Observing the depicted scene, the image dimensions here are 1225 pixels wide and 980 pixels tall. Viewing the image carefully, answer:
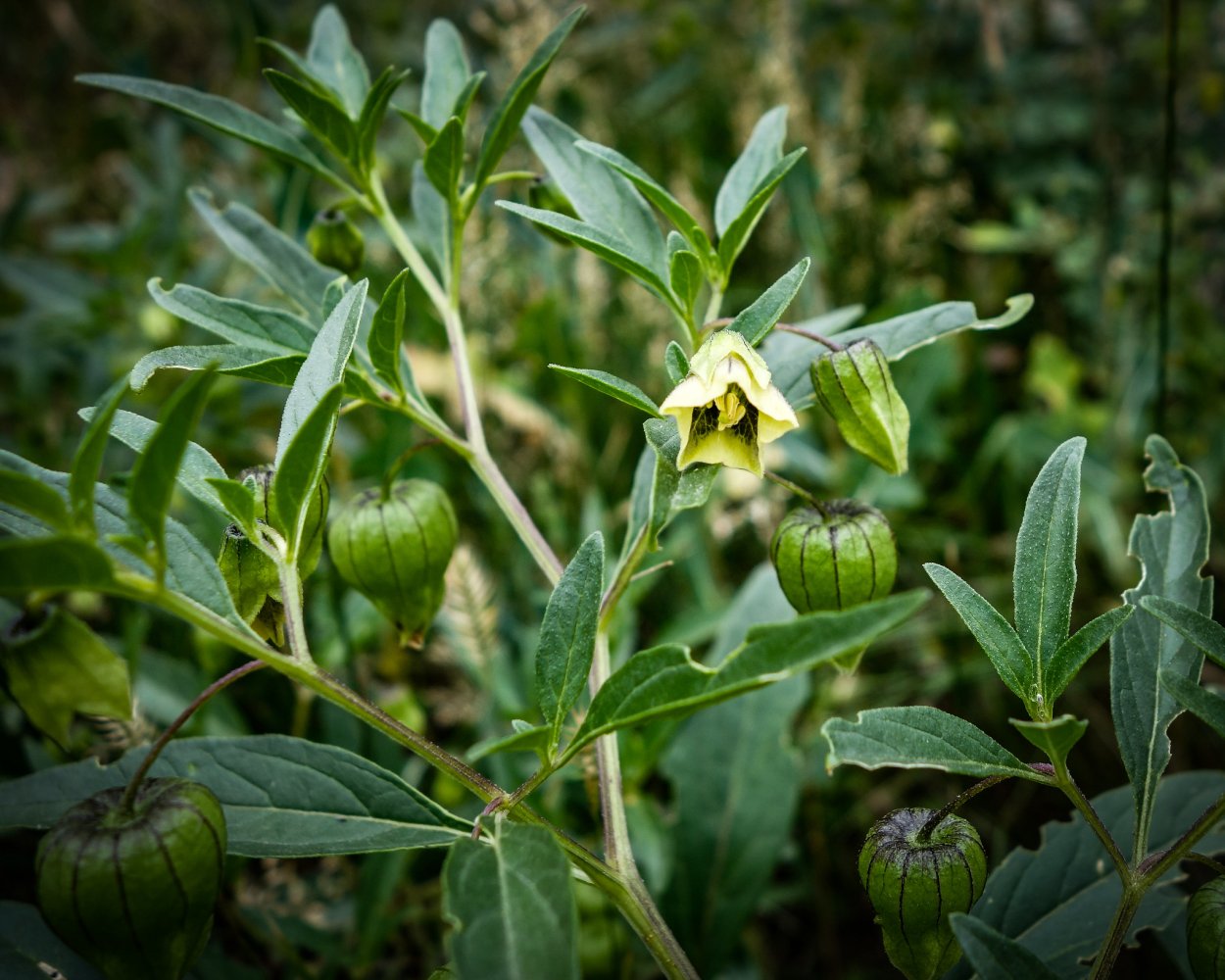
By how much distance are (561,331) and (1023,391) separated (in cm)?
113

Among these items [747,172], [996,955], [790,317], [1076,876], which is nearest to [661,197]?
[747,172]

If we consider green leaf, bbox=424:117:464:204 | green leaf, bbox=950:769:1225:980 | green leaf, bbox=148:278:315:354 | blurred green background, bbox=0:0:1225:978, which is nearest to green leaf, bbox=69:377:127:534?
green leaf, bbox=148:278:315:354

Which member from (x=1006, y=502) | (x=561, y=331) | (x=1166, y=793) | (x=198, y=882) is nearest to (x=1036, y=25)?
(x=1006, y=502)

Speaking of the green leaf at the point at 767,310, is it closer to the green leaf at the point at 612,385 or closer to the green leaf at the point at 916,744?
the green leaf at the point at 612,385

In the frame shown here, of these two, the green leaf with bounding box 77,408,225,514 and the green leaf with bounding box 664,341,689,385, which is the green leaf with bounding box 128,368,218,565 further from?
the green leaf with bounding box 664,341,689,385

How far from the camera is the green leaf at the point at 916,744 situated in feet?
1.90

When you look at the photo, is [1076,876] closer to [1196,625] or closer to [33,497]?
[1196,625]

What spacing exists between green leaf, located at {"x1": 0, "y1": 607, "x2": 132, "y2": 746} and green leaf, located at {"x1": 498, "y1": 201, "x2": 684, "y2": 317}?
1.17ft

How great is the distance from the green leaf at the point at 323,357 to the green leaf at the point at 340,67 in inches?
14.5

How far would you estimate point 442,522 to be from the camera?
2.88 feet

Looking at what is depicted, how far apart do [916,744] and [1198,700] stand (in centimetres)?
17

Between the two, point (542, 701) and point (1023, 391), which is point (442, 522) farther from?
point (1023, 391)

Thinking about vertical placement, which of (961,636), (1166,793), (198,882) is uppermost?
(198,882)

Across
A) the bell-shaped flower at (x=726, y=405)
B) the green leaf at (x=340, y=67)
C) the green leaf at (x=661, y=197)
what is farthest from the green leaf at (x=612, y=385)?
the green leaf at (x=340, y=67)
